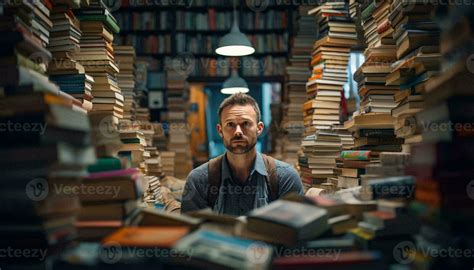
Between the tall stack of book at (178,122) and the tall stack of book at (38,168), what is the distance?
5.67 metres

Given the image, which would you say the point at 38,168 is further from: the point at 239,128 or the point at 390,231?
the point at 239,128

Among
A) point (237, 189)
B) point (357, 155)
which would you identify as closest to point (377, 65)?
point (357, 155)

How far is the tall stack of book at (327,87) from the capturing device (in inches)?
174

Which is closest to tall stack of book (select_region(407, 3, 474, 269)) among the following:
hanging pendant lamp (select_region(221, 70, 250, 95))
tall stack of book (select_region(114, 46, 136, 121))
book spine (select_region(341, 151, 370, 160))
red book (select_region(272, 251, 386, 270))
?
red book (select_region(272, 251, 386, 270))

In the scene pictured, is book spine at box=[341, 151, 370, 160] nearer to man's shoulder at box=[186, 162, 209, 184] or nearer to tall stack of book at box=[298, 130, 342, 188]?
man's shoulder at box=[186, 162, 209, 184]

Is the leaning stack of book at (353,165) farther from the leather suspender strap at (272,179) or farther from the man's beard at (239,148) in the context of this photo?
the man's beard at (239,148)

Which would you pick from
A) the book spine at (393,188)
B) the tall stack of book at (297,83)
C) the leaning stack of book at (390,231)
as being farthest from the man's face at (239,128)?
the tall stack of book at (297,83)

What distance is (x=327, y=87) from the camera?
4758 millimetres

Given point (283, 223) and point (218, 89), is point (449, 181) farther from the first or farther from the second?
point (218, 89)

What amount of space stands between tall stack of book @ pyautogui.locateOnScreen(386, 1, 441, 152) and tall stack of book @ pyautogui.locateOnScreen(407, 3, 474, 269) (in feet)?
2.16

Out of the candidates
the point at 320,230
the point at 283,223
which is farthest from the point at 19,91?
the point at 320,230

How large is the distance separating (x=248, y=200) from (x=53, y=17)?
1.57m

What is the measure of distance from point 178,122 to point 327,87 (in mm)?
3058

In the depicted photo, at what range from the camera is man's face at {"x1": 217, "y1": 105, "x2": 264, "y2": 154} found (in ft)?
9.40
